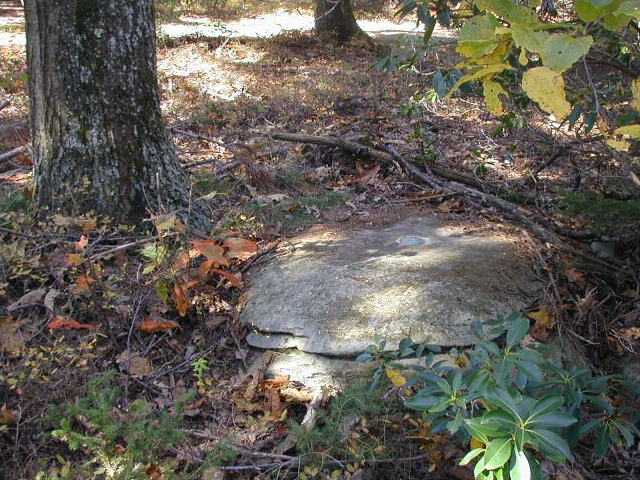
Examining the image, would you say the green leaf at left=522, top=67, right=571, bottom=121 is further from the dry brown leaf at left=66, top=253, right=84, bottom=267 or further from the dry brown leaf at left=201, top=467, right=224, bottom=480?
the dry brown leaf at left=66, top=253, right=84, bottom=267

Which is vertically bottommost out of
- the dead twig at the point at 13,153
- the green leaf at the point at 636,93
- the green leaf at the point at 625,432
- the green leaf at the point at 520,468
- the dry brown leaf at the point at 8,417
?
the dry brown leaf at the point at 8,417

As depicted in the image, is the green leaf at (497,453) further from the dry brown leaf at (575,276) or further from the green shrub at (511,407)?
the dry brown leaf at (575,276)

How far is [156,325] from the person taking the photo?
11.1ft

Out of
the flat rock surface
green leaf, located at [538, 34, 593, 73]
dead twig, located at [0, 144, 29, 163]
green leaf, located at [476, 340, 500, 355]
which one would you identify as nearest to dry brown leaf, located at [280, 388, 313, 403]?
the flat rock surface

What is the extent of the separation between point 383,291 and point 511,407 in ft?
5.13

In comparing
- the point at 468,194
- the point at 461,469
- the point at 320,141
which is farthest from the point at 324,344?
the point at 320,141

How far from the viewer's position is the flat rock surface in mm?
3232

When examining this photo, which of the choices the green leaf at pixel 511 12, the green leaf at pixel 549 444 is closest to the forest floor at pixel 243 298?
the green leaf at pixel 549 444

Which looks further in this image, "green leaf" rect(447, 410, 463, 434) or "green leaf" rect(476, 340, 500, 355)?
"green leaf" rect(476, 340, 500, 355)

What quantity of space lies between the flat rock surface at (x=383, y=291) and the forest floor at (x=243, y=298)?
18cm

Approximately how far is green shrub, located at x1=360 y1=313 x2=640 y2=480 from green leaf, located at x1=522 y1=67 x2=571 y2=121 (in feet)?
3.30

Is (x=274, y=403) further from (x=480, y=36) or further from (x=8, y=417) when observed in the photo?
(x=480, y=36)

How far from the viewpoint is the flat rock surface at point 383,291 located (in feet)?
10.6

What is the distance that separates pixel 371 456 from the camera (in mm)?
2619
